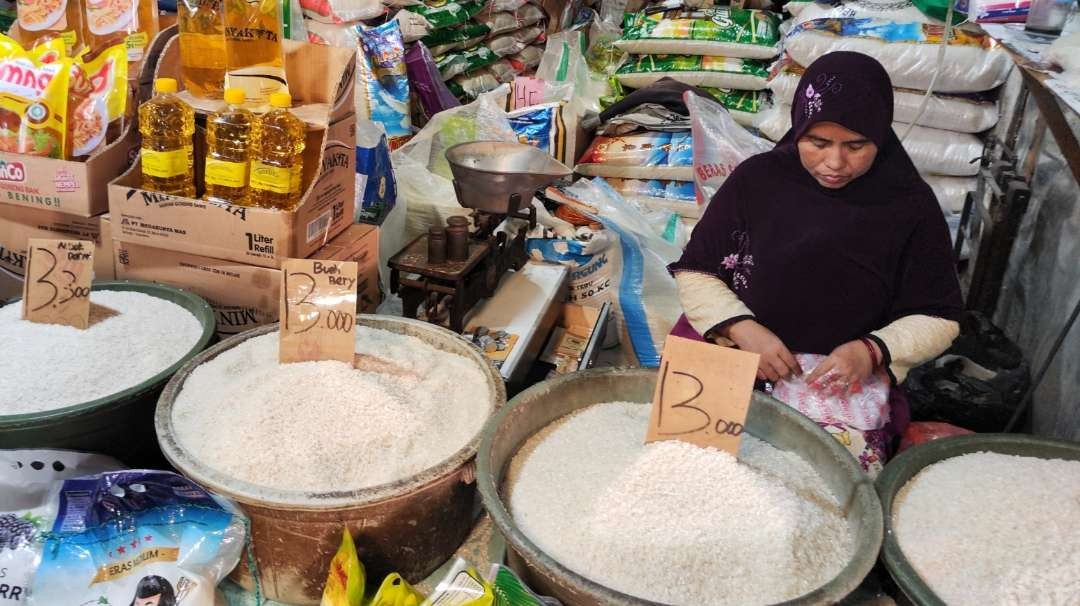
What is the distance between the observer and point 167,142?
4.99 ft

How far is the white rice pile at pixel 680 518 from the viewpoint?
0.84m

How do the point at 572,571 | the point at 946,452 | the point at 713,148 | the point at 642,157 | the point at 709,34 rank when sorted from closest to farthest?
1. the point at 572,571
2. the point at 946,452
3. the point at 713,148
4. the point at 642,157
5. the point at 709,34

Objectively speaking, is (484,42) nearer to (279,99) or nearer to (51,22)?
(51,22)

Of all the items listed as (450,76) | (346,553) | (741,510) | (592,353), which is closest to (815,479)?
(741,510)

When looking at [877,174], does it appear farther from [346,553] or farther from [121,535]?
[121,535]

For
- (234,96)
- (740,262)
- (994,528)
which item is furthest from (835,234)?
(234,96)

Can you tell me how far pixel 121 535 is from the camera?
989 millimetres

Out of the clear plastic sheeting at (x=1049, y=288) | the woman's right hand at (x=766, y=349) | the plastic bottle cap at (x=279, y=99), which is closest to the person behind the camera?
the woman's right hand at (x=766, y=349)

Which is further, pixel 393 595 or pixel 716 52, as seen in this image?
A: pixel 716 52

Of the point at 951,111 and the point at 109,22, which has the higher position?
the point at 109,22

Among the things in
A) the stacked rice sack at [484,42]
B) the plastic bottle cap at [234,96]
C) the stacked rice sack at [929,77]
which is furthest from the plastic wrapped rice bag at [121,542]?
the stacked rice sack at [484,42]

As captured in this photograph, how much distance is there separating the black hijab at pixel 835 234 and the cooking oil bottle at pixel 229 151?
93 cm

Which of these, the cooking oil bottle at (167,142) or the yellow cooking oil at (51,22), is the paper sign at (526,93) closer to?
the yellow cooking oil at (51,22)

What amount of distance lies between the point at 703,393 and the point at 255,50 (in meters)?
1.27
